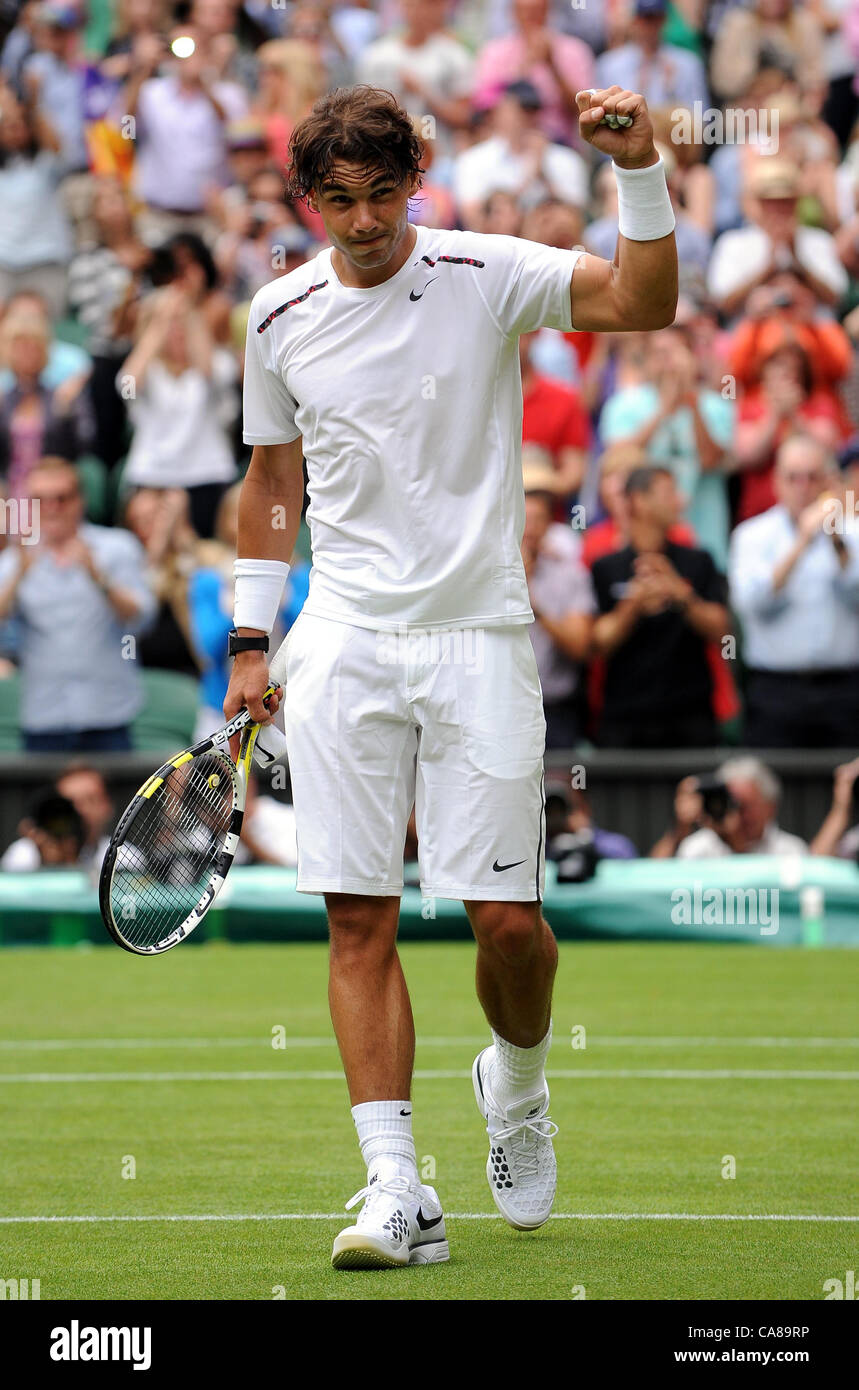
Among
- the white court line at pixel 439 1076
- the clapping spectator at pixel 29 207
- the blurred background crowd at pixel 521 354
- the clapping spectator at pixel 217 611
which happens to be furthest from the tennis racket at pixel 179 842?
the clapping spectator at pixel 29 207

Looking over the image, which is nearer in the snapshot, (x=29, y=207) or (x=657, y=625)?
(x=657, y=625)

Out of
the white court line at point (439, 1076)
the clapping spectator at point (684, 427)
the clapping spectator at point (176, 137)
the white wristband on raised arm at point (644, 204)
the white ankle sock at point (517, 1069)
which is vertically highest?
the clapping spectator at point (176, 137)

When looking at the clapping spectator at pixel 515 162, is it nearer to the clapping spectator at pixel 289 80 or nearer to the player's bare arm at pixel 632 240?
the clapping spectator at pixel 289 80

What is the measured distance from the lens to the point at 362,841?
4688 mm

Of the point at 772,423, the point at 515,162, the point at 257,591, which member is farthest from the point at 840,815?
the point at 257,591

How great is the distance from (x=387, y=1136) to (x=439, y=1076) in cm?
282

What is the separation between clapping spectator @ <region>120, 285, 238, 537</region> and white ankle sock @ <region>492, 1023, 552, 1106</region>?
8.64 metres

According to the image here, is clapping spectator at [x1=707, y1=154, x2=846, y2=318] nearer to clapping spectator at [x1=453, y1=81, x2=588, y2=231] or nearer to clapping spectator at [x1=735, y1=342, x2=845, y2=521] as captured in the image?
clapping spectator at [x1=735, y1=342, x2=845, y2=521]

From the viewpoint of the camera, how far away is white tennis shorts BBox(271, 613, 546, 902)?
183 inches

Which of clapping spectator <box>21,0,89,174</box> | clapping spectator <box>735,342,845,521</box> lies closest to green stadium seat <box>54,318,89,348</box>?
clapping spectator <box>21,0,89,174</box>

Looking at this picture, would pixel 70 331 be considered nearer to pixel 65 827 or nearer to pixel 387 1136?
pixel 65 827

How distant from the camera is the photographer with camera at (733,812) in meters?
11.3

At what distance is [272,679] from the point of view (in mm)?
5008

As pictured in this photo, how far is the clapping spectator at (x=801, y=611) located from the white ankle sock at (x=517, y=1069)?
284 inches
